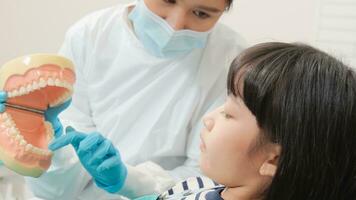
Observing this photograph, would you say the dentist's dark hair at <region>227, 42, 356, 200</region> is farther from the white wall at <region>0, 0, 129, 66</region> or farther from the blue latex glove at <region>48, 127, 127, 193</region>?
the white wall at <region>0, 0, 129, 66</region>

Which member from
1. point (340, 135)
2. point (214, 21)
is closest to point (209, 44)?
point (214, 21)

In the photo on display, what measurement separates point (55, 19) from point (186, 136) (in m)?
0.90

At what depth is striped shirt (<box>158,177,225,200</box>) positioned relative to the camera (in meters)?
0.87

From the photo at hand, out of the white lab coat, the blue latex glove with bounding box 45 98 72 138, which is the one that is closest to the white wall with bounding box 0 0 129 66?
the white lab coat

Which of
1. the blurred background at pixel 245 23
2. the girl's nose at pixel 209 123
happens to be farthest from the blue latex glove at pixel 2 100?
the blurred background at pixel 245 23

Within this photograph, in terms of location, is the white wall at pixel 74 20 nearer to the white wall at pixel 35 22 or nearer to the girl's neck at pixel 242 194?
the white wall at pixel 35 22

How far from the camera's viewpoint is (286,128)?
2.37 feet

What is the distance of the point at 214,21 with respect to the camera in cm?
122

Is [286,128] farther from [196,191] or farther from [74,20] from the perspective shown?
[74,20]

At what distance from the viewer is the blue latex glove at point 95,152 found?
3.11ft

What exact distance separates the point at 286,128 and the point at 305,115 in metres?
0.04

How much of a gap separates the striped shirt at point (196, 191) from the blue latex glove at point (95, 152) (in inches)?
5.3

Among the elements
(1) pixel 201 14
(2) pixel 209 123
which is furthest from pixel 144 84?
(2) pixel 209 123

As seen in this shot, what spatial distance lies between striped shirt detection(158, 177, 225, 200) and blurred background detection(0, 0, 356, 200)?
0.62m
